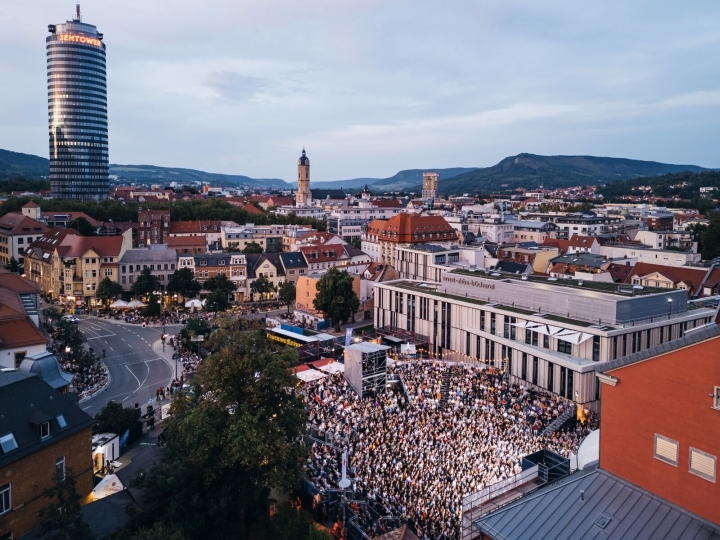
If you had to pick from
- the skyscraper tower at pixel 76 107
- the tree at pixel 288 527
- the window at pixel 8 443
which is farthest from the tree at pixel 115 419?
the skyscraper tower at pixel 76 107

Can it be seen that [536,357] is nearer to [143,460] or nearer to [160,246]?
[143,460]

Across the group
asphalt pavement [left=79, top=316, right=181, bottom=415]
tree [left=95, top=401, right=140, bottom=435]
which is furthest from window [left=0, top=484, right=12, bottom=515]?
asphalt pavement [left=79, top=316, right=181, bottom=415]

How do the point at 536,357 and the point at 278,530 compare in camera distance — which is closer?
the point at 278,530

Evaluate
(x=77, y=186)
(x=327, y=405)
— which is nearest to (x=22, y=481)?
(x=327, y=405)

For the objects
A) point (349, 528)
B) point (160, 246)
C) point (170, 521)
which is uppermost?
point (160, 246)

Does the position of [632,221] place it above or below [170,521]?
above

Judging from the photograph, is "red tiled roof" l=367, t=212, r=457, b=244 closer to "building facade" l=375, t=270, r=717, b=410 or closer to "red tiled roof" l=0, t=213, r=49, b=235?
"building facade" l=375, t=270, r=717, b=410
